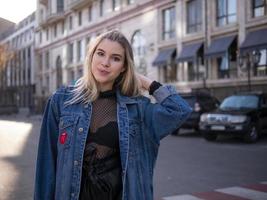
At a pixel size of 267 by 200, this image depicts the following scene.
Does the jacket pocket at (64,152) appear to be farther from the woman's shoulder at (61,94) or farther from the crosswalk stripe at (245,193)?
the crosswalk stripe at (245,193)

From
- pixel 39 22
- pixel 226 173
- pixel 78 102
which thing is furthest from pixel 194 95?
pixel 39 22

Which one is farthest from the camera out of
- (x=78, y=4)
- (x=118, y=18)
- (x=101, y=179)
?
(x=78, y=4)

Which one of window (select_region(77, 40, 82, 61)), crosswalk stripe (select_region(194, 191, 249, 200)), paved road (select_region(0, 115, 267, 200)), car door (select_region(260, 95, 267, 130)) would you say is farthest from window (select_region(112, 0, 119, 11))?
crosswalk stripe (select_region(194, 191, 249, 200))

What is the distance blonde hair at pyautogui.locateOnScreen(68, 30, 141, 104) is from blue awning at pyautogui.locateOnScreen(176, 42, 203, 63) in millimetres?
29117

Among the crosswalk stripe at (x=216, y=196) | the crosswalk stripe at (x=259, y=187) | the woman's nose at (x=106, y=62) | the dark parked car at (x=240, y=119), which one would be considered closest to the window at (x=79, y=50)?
the dark parked car at (x=240, y=119)

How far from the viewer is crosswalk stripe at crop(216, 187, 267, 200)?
708cm

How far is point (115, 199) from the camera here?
2635mm

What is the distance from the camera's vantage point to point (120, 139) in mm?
2588

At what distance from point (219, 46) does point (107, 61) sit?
→ 2769 centimetres

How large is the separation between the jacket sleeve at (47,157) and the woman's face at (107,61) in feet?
1.05

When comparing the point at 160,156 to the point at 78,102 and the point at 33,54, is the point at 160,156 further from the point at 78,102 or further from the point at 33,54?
the point at 33,54

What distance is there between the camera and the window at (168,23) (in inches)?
1404

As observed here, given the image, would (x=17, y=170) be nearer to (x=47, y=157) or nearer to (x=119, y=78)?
(x=47, y=157)

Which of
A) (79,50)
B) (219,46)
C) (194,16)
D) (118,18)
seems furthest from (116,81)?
(79,50)
